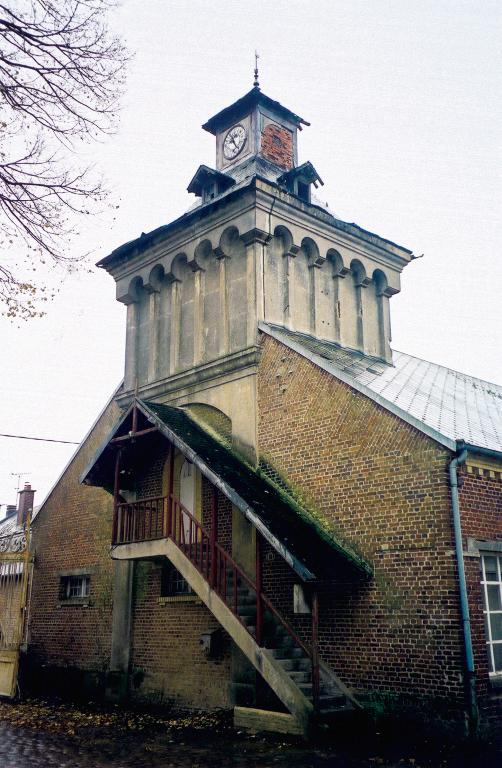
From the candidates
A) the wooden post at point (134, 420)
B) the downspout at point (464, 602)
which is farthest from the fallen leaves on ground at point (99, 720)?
the wooden post at point (134, 420)

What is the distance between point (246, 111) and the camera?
20266mm

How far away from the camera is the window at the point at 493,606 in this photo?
37.7ft

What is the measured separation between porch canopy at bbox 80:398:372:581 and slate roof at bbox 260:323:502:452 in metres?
2.47

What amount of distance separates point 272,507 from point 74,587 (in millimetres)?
8834

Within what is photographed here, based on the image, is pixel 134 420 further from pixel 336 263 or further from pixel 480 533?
pixel 480 533

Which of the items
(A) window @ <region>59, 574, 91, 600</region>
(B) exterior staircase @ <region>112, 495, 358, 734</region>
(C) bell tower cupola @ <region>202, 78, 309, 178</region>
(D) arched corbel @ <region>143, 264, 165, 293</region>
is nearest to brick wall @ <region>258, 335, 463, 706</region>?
(B) exterior staircase @ <region>112, 495, 358, 734</region>

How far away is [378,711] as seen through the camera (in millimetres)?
11500

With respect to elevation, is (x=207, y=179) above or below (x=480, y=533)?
above

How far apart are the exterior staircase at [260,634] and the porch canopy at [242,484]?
3.08 feet

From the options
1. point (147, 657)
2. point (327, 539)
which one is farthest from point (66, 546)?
point (327, 539)

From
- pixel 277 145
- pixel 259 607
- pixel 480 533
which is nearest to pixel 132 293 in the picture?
pixel 277 145

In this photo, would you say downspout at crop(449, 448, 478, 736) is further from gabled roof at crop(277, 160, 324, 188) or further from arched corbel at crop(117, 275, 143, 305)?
arched corbel at crop(117, 275, 143, 305)

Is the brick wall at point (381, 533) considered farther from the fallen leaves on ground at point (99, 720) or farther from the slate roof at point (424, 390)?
the fallen leaves on ground at point (99, 720)

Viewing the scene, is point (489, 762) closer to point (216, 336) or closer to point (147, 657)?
point (147, 657)
